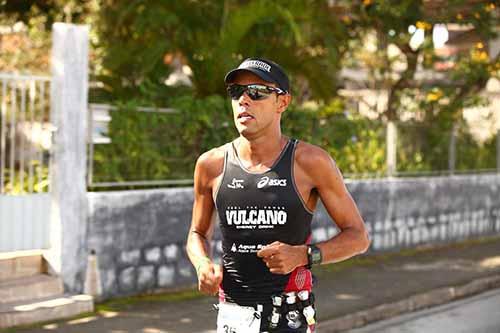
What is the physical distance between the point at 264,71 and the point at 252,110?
166 mm

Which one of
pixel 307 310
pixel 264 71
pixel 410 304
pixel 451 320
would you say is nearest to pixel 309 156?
pixel 264 71

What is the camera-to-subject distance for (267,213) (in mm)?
3855

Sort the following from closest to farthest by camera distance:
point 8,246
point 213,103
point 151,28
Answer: point 8,246
point 213,103
point 151,28

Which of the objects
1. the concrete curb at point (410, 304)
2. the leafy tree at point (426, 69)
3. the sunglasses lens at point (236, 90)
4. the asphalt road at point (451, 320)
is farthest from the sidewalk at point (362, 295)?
the sunglasses lens at point (236, 90)

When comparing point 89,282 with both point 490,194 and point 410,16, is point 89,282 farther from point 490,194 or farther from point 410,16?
point 490,194

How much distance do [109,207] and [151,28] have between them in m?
4.50

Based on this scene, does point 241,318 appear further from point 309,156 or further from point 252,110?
point 252,110

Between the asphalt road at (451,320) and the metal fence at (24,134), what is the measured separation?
3420 mm

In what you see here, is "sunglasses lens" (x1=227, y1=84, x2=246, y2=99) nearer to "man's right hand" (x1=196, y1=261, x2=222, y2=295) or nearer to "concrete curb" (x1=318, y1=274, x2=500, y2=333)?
"man's right hand" (x1=196, y1=261, x2=222, y2=295)

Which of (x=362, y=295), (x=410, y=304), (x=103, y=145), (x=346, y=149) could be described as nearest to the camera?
(x=103, y=145)

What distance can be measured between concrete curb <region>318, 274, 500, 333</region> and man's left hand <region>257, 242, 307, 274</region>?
16.4ft

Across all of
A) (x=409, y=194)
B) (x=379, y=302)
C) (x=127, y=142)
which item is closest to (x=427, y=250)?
(x=409, y=194)

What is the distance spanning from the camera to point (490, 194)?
56.1 feet

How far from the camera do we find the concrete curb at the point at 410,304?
8938mm
